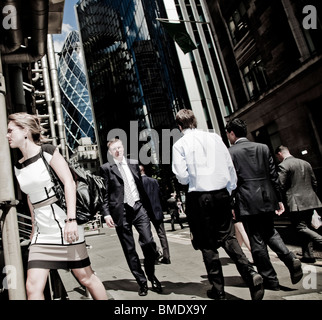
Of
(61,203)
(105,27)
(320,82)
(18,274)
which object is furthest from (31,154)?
(105,27)

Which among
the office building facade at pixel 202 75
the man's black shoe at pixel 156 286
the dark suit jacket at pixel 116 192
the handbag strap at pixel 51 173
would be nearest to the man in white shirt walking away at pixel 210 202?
the man's black shoe at pixel 156 286

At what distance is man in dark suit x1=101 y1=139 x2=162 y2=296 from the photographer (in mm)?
3645

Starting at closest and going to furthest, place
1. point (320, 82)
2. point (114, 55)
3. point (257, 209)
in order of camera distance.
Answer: point (257, 209) < point (320, 82) < point (114, 55)

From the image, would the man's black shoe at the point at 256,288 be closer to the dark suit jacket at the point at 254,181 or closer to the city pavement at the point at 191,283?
the city pavement at the point at 191,283

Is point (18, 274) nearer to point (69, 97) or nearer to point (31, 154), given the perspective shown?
point (31, 154)

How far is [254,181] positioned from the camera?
335 cm

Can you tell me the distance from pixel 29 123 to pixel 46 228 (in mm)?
937

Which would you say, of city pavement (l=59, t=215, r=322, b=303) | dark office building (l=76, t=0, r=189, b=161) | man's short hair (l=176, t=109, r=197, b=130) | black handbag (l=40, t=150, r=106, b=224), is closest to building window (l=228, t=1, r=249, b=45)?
city pavement (l=59, t=215, r=322, b=303)

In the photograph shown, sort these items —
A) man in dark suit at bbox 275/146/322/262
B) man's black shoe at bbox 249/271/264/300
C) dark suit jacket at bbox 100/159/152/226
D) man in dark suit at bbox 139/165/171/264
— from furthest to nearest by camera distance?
man in dark suit at bbox 139/165/171/264 → man in dark suit at bbox 275/146/322/262 → dark suit jacket at bbox 100/159/152/226 → man's black shoe at bbox 249/271/264/300

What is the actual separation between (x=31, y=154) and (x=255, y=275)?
236 cm

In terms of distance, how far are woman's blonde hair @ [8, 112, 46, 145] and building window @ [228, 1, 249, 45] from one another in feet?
52.3

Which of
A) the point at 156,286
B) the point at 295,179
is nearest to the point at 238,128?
the point at 295,179

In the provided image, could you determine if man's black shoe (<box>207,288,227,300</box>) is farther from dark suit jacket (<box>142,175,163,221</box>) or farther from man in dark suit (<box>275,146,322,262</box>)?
dark suit jacket (<box>142,175,163,221</box>)
